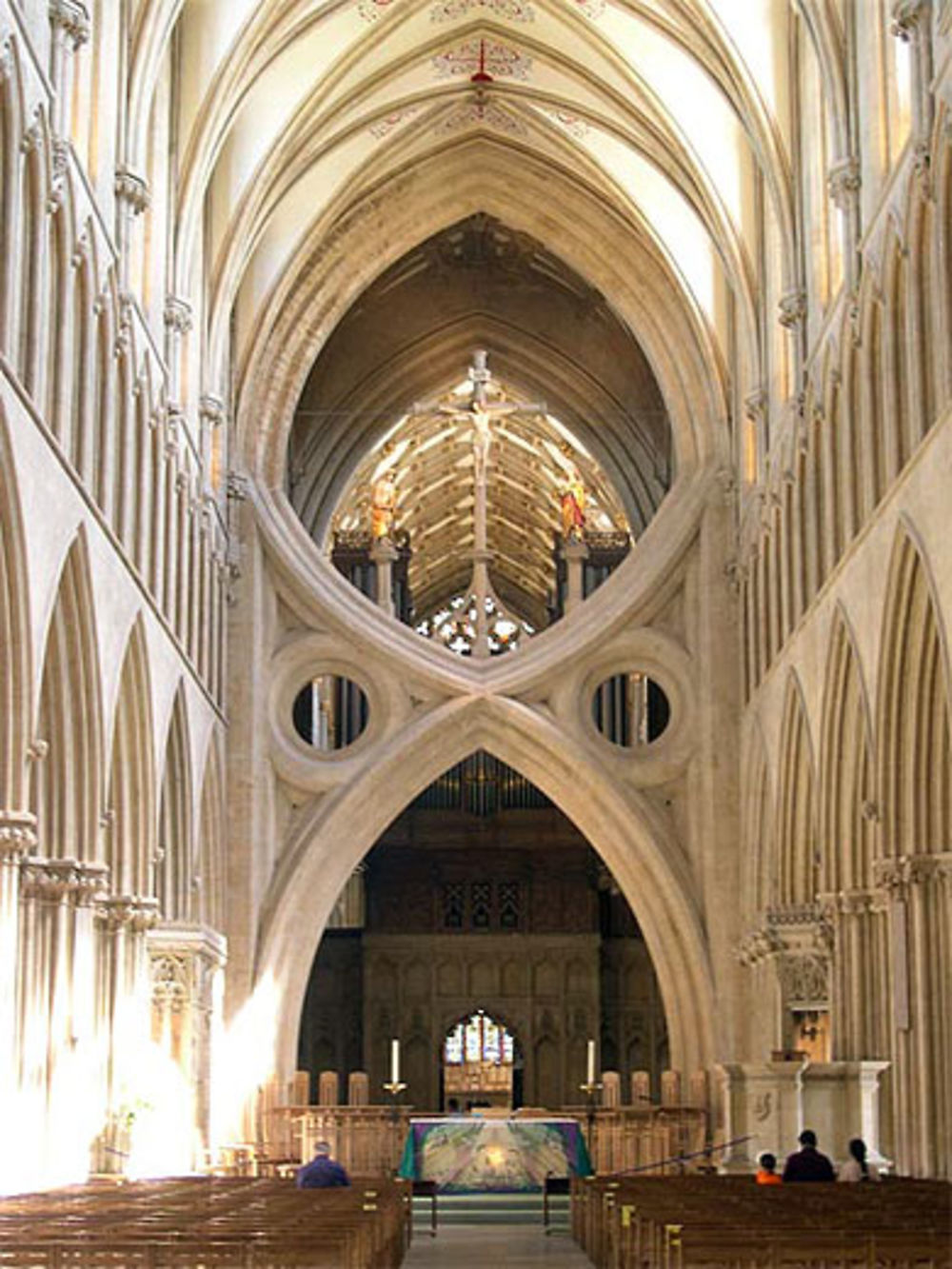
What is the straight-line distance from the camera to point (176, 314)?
27.0m

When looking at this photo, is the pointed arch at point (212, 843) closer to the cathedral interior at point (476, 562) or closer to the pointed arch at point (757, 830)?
the cathedral interior at point (476, 562)

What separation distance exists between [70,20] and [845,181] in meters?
8.18

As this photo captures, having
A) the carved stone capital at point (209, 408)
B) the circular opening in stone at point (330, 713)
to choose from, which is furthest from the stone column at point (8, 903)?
the circular opening in stone at point (330, 713)

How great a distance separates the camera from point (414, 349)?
38562 mm

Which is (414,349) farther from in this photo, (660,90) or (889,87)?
(889,87)

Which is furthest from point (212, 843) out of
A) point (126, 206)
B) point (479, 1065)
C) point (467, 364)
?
→ point (479, 1065)

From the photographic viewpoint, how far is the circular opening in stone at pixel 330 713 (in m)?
41.4

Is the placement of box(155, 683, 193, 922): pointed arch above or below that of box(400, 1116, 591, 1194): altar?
above

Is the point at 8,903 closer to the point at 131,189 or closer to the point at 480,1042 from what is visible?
the point at 131,189

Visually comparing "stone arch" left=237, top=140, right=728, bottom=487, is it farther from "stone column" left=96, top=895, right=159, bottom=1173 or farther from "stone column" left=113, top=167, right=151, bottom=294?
"stone column" left=96, top=895, right=159, bottom=1173

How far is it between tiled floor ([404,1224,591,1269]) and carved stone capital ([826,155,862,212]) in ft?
35.9

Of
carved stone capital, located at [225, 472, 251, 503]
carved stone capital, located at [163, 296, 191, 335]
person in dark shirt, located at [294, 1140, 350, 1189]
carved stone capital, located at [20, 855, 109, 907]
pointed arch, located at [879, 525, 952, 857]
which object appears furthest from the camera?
carved stone capital, located at [225, 472, 251, 503]

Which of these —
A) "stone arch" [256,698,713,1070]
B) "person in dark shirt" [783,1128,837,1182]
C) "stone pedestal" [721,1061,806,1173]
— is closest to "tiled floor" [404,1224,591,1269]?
"person in dark shirt" [783,1128,837,1182]

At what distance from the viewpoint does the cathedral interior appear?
20781 millimetres
